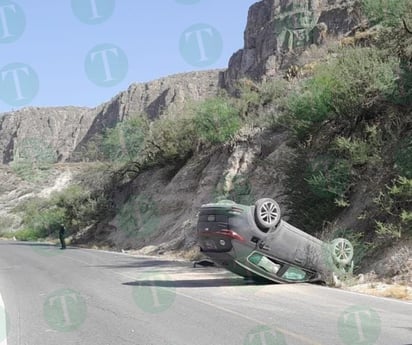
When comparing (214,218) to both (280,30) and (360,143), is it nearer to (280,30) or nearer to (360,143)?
(360,143)

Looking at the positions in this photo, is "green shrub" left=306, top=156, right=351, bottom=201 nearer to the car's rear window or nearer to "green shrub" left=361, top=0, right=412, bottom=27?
the car's rear window

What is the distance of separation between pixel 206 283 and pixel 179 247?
13036mm

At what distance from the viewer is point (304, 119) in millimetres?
22156

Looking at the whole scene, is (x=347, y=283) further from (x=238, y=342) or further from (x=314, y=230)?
(x=238, y=342)

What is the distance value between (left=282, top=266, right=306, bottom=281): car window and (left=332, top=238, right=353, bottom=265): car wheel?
873mm

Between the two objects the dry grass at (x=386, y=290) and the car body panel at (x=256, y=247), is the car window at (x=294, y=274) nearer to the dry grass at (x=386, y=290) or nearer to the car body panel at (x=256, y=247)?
the car body panel at (x=256, y=247)

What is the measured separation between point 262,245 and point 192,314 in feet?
10.3

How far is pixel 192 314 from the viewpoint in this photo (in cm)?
1050

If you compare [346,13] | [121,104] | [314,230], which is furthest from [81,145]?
[314,230]

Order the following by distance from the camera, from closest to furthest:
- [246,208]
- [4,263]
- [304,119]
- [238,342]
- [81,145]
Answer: [238,342]
[246,208]
[304,119]
[4,263]
[81,145]

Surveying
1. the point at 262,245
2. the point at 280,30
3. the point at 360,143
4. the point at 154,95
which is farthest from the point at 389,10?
the point at 154,95

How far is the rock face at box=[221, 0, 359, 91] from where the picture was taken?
7988 centimetres

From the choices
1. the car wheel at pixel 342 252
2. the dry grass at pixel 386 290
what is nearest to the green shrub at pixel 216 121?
the car wheel at pixel 342 252

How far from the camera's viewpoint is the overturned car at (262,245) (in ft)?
42.9
